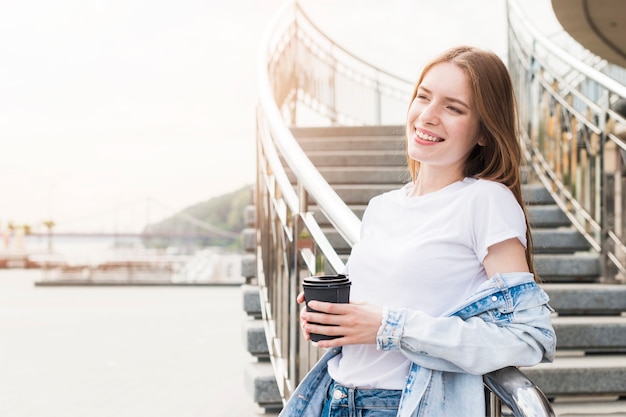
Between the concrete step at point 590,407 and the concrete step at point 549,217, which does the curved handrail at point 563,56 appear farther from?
the concrete step at point 590,407

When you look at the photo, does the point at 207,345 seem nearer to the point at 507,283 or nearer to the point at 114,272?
the point at 507,283

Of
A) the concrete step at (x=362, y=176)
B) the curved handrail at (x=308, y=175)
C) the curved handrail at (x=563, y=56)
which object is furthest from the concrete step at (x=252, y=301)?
the curved handrail at (x=563, y=56)

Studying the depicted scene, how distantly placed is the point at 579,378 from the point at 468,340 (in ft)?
6.76

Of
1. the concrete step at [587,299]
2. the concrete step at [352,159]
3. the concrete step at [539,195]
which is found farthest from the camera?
the concrete step at [352,159]

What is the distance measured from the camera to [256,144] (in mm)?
3605

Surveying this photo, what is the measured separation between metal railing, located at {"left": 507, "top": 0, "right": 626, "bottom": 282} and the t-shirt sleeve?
2.66m

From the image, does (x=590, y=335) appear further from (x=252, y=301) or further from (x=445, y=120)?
(x=445, y=120)

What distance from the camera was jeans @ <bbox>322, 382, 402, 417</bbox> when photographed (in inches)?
41.9

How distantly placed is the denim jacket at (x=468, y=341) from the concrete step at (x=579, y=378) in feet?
6.11

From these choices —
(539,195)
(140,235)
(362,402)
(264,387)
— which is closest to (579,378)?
(264,387)

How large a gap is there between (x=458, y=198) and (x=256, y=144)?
2644 millimetres

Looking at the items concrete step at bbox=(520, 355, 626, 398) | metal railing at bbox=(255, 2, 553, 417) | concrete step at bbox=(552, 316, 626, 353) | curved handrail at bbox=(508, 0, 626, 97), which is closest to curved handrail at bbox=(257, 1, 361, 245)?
metal railing at bbox=(255, 2, 553, 417)

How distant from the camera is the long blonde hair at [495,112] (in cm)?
104

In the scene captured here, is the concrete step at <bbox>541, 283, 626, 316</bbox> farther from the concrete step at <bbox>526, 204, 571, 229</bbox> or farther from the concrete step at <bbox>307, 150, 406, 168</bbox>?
the concrete step at <bbox>307, 150, 406, 168</bbox>
